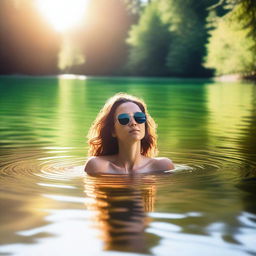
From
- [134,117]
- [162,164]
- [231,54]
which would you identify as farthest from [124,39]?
[134,117]

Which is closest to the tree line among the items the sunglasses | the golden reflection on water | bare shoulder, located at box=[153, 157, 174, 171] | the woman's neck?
bare shoulder, located at box=[153, 157, 174, 171]

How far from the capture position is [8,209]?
19.8 ft

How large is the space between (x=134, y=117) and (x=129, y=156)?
549 millimetres

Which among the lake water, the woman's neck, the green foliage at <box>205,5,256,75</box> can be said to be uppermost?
the green foliage at <box>205,5,256,75</box>

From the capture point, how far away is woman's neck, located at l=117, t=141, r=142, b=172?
771cm

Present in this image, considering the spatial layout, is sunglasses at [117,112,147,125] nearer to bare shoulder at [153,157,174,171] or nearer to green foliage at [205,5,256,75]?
bare shoulder at [153,157,174,171]

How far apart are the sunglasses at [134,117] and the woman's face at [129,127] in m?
0.04

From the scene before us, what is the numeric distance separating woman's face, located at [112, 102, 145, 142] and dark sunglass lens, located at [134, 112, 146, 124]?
43 mm

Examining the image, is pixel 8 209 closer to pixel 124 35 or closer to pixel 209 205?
pixel 209 205

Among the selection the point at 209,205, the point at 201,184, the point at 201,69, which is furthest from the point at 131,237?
the point at 201,69

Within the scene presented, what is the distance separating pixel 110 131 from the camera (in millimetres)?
7762

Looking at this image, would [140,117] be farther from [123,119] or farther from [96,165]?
[96,165]

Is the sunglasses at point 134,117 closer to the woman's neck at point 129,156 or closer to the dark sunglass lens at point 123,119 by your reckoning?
the dark sunglass lens at point 123,119

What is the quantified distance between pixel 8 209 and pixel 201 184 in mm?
2246
